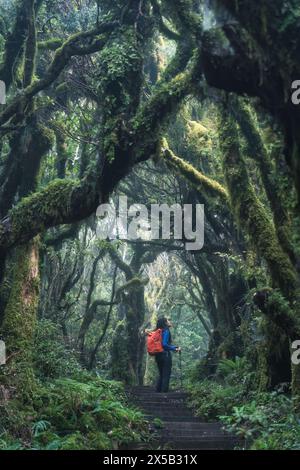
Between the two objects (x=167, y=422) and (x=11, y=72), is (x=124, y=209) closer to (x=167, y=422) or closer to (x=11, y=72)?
(x=11, y=72)

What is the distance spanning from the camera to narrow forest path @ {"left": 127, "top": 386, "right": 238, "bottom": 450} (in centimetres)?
771

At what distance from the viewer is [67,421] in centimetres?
812

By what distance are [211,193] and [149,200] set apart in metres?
4.92

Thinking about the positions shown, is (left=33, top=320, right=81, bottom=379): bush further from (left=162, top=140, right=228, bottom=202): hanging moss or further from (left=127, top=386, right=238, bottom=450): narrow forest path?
(left=162, top=140, right=228, bottom=202): hanging moss

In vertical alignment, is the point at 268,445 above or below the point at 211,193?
below

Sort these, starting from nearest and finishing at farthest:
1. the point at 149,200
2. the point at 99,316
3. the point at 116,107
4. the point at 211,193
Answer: the point at 116,107, the point at 211,193, the point at 149,200, the point at 99,316

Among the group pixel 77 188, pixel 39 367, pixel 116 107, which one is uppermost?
pixel 116 107

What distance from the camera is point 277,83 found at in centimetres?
581

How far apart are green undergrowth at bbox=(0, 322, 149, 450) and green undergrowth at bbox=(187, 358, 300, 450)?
66.5 inches

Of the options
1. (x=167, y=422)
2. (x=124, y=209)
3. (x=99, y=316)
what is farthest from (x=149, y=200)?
(x=167, y=422)

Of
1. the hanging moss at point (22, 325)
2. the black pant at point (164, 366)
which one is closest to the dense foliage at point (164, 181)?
the hanging moss at point (22, 325)

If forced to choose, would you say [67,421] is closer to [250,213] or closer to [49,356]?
[49,356]

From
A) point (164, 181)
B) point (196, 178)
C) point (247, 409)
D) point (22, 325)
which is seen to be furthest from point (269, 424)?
point (164, 181)

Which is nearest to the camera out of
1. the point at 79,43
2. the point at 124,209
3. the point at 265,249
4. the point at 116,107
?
the point at 116,107
